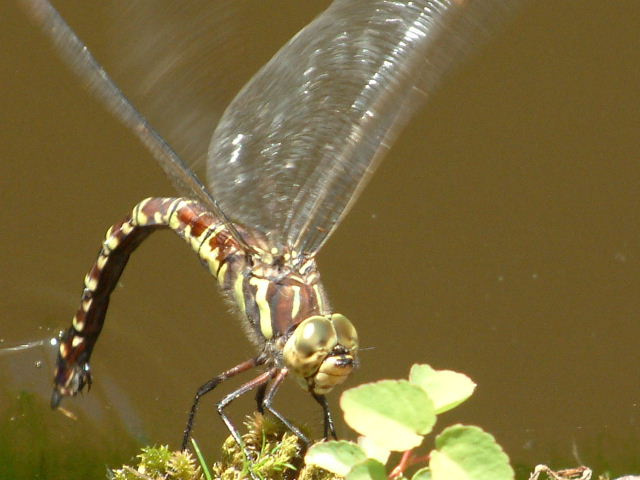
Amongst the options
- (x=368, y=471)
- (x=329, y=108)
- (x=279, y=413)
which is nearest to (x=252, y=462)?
(x=279, y=413)

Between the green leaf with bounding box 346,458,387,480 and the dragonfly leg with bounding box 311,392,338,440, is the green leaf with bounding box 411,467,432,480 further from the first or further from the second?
the dragonfly leg with bounding box 311,392,338,440

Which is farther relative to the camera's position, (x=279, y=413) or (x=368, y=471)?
(x=279, y=413)

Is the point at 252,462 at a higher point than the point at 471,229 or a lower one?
higher

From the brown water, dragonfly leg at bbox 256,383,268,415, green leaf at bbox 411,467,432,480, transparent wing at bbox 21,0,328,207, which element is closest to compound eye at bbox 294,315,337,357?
dragonfly leg at bbox 256,383,268,415

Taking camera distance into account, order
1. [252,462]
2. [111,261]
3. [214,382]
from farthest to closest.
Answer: [111,261]
[214,382]
[252,462]

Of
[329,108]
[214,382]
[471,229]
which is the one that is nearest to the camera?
[214,382]

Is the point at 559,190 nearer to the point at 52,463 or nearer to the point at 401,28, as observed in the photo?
the point at 401,28

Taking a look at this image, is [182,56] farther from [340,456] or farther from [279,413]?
[340,456]
